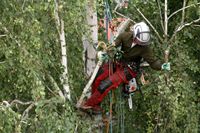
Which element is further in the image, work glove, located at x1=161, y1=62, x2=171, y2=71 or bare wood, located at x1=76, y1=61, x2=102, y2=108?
work glove, located at x1=161, y1=62, x2=171, y2=71

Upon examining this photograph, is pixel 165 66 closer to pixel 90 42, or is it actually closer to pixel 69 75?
pixel 90 42

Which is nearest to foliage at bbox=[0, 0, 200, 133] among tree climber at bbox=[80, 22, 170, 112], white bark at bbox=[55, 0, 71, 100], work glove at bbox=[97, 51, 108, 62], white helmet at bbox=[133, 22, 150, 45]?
white bark at bbox=[55, 0, 71, 100]

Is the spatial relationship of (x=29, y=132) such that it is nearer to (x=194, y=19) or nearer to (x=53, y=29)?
(x=53, y=29)

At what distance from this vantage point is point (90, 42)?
4.60 metres

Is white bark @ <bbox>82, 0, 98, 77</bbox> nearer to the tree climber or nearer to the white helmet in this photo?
the tree climber

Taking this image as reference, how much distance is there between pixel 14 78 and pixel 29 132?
33.0 inches

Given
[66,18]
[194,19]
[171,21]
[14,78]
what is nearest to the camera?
→ [66,18]

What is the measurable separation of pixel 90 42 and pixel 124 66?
571mm

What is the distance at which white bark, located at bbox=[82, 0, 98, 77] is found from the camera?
14.8 ft

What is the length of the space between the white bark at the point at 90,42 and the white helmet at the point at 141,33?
43 centimetres

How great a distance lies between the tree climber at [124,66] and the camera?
4716 millimetres

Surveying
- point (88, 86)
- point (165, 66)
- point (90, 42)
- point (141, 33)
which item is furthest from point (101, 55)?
point (165, 66)

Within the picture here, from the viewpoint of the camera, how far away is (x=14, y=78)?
463 cm

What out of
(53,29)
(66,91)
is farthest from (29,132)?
(53,29)
